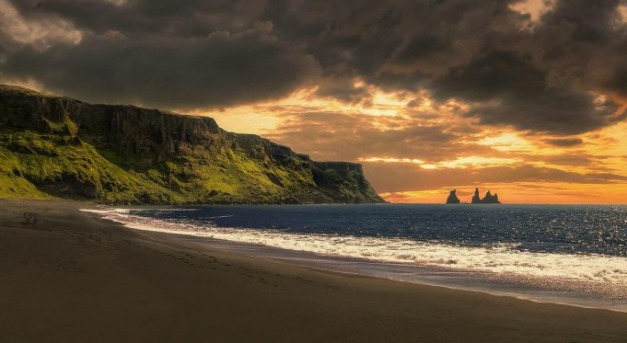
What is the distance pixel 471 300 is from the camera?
1544 cm

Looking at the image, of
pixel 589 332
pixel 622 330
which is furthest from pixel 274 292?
pixel 622 330

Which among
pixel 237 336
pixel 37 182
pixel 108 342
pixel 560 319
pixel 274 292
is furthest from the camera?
pixel 37 182

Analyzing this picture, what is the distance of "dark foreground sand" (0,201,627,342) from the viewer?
31.6 ft

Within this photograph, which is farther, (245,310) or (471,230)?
(471,230)

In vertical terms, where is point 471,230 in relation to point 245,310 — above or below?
below

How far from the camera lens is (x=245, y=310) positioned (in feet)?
39.2

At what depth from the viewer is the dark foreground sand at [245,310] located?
9.63m

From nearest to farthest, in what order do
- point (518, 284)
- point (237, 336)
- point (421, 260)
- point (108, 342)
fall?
point (108, 342) → point (237, 336) → point (518, 284) → point (421, 260)

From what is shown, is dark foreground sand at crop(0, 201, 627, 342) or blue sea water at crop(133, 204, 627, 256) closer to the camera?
dark foreground sand at crop(0, 201, 627, 342)

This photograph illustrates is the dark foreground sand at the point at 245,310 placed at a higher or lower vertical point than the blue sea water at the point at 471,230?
higher

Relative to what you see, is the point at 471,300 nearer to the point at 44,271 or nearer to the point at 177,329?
the point at 177,329

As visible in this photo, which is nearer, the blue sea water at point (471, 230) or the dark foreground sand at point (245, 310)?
the dark foreground sand at point (245, 310)

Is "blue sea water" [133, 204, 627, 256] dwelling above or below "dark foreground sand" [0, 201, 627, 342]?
below

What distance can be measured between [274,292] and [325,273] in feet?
22.4
